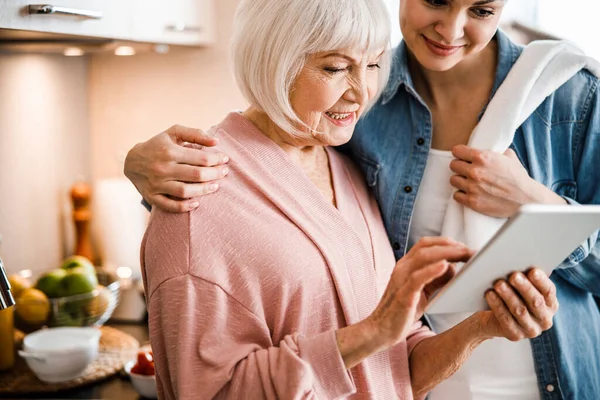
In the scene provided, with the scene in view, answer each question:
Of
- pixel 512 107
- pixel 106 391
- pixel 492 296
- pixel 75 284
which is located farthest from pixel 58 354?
pixel 512 107

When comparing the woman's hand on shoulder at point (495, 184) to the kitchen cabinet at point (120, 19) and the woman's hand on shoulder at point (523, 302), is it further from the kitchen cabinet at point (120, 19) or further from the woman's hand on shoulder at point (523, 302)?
the kitchen cabinet at point (120, 19)

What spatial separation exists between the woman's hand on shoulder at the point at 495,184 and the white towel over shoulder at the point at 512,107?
1.1 inches

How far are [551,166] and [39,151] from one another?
1.50 meters

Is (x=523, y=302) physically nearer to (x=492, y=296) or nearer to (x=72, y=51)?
(x=492, y=296)

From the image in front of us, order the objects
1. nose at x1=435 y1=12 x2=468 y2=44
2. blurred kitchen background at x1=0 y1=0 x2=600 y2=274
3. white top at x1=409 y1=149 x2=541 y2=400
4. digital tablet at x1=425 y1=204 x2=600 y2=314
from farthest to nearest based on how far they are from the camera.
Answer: blurred kitchen background at x1=0 y1=0 x2=600 y2=274, white top at x1=409 y1=149 x2=541 y2=400, nose at x1=435 y1=12 x2=468 y2=44, digital tablet at x1=425 y1=204 x2=600 y2=314

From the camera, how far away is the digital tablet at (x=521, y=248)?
80cm

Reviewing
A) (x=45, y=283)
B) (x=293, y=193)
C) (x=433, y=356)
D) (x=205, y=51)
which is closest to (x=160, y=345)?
(x=293, y=193)

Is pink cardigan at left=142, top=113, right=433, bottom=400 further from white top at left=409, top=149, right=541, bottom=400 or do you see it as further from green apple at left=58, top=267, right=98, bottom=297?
green apple at left=58, top=267, right=98, bottom=297

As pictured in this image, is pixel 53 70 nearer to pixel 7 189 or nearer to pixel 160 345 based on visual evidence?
pixel 7 189

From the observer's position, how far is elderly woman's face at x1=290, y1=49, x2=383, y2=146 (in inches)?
43.4

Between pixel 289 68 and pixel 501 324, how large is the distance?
521mm

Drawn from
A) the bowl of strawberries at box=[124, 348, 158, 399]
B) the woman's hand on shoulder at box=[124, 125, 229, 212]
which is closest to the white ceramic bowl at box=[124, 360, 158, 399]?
the bowl of strawberries at box=[124, 348, 158, 399]

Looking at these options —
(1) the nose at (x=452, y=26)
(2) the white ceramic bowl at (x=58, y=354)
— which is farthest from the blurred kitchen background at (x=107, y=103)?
(1) the nose at (x=452, y=26)

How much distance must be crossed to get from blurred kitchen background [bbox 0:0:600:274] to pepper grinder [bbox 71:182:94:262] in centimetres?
4
